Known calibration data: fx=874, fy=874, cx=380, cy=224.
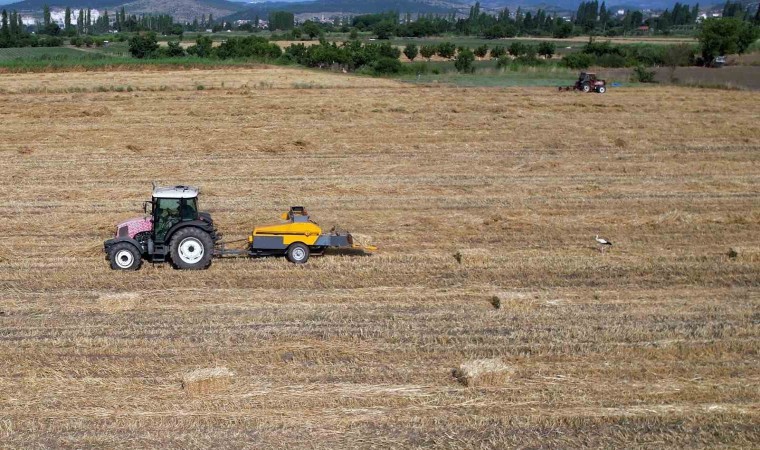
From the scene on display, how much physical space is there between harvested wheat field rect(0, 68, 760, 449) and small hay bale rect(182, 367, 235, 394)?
22 millimetres

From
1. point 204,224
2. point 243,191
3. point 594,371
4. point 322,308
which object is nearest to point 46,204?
point 243,191

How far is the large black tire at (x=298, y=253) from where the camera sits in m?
13.6

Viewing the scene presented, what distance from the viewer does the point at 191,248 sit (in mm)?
13234

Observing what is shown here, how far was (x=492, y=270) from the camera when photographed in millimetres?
13531

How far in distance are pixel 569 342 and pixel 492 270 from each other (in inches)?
127

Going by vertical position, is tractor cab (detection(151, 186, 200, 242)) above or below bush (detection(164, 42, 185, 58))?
above

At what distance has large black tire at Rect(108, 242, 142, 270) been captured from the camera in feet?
43.4

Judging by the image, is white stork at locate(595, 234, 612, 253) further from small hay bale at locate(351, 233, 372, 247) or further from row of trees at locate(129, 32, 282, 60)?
row of trees at locate(129, 32, 282, 60)

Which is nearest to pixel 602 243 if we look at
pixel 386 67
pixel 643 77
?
pixel 643 77

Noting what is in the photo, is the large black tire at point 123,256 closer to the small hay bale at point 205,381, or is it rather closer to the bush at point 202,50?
the small hay bale at point 205,381

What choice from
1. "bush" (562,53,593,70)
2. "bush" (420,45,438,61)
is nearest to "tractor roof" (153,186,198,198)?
"bush" (562,53,593,70)

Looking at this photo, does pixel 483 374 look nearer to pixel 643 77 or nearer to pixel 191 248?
pixel 191 248

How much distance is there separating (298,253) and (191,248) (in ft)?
5.39

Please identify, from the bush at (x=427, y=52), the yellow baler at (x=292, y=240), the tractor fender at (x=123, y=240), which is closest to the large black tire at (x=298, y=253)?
the yellow baler at (x=292, y=240)
